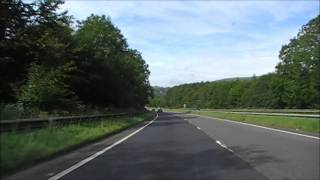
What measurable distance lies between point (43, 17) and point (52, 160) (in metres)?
25.1

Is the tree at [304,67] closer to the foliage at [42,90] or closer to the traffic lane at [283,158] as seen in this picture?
the foliage at [42,90]

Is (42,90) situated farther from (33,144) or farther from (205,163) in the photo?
(205,163)

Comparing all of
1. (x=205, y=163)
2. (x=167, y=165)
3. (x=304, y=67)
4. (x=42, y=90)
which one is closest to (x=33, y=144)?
(x=167, y=165)

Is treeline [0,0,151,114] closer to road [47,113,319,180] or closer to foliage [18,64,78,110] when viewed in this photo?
foliage [18,64,78,110]

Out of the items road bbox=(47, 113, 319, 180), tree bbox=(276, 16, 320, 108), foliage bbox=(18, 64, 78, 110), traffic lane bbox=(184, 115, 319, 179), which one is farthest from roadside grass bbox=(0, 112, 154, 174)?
tree bbox=(276, 16, 320, 108)

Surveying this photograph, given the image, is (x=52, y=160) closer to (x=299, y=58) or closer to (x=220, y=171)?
(x=220, y=171)

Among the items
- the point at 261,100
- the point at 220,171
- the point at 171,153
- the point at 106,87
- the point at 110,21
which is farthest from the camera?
the point at 261,100

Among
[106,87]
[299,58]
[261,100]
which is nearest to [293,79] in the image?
[299,58]

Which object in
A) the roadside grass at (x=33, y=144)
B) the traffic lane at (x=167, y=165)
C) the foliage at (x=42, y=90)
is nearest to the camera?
the traffic lane at (x=167, y=165)

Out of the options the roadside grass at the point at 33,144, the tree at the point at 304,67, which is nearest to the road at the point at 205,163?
the roadside grass at the point at 33,144

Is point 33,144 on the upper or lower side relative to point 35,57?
lower

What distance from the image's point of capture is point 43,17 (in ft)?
133

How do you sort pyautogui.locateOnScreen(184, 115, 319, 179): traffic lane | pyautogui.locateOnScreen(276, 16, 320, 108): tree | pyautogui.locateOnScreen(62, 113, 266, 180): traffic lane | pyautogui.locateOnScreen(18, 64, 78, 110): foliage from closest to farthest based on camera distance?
pyautogui.locateOnScreen(62, 113, 266, 180): traffic lane → pyautogui.locateOnScreen(184, 115, 319, 179): traffic lane → pyautogui.locateOnScreen(18, 64, 78, 110): foliage → pyautogui.locateOnScreen(276, 16, 320, 108): tree

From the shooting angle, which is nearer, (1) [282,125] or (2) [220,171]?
(2) [220,171]
